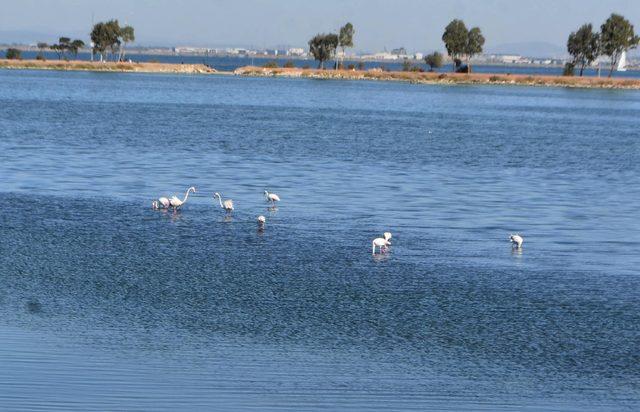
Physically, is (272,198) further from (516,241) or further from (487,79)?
(487,79)

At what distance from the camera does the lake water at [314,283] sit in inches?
643

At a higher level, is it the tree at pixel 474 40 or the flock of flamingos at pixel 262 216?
the tree at pixel 474 40

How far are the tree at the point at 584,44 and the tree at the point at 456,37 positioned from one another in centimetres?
1945

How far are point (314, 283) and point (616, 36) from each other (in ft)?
536

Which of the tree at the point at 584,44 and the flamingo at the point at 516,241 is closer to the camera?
the flamingo at the point at 516,241

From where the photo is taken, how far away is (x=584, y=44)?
590ft

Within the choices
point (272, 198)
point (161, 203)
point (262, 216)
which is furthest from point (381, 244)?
point (161, 203)

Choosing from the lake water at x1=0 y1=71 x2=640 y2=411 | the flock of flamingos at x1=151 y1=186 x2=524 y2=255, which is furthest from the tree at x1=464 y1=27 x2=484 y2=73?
the flock of flamingos at x1=151 y1=186 x2=524 y2=255

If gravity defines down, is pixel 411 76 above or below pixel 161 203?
below

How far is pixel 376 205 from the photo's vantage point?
35.3 meters

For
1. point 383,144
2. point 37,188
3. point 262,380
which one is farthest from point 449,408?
point 383,144

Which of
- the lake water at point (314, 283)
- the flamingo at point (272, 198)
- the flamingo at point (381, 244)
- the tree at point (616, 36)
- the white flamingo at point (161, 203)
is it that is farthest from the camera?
the tree at point (616, 36)

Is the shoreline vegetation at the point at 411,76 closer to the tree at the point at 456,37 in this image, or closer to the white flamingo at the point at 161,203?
the tree at the point at 456,37

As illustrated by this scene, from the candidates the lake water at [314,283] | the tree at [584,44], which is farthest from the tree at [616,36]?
the lake water at [314,283]
